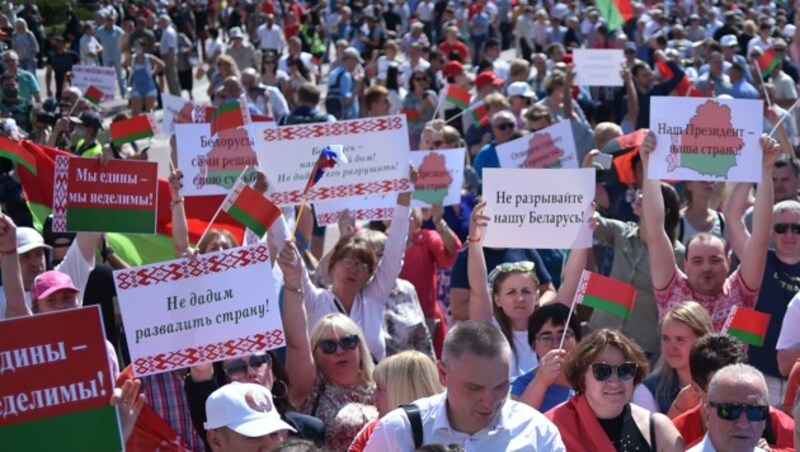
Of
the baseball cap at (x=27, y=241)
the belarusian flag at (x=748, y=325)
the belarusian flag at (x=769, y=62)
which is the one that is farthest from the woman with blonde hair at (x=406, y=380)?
the belarusian flag at (x=769, y=62)

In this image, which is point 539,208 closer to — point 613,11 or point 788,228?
point 788,228

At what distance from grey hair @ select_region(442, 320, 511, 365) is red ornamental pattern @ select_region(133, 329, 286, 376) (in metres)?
1.47

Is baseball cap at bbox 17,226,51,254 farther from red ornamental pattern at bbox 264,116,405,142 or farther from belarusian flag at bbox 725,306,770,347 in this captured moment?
belarusian flag at bbox 725,306,770,347

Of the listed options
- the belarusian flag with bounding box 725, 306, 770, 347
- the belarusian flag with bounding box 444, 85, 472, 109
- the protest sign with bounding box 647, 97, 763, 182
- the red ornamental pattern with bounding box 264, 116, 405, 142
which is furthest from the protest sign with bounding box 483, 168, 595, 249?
the belarusian flag with bounding box 444, 85, 472, 109

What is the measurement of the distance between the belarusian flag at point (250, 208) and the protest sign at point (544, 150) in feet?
11.8

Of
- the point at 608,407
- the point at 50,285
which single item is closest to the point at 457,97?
the point at 50,285

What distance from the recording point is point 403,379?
17.5ft

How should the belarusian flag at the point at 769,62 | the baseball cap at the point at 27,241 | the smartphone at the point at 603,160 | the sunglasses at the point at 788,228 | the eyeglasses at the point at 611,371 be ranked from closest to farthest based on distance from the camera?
1. the eyeglasses at the point at 611,371
2. the baseball cap at the point at 27,241
3. the sunglasses at the point at 788,228
4. the smartphone at the point at 603,160
5. the belarusian flag at the point at 769,62

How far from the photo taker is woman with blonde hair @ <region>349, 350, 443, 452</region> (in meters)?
5.32

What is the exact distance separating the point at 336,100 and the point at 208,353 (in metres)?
10.8

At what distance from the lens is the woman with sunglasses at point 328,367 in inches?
231

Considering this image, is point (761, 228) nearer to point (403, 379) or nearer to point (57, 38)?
point (403, 379)

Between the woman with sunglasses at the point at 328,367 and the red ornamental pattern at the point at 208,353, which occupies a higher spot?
the red ornamental pattern at the point at 208,353

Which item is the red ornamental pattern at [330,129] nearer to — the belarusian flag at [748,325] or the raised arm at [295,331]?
the raised arm at [295,331]
